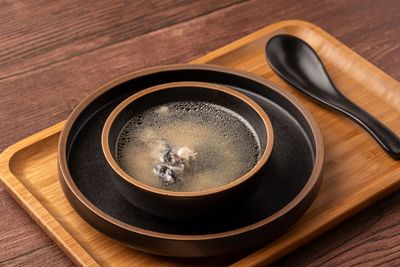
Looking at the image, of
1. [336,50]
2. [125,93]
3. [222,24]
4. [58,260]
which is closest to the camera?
[58,260]

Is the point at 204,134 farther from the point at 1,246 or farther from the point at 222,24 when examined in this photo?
the point at 222,24

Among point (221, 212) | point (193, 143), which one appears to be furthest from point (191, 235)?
point (193, 143)

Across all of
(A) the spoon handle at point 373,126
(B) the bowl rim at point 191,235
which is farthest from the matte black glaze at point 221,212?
(A) the spoon handle at point 373,126

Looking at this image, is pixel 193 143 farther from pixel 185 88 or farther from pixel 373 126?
pixel 373 126

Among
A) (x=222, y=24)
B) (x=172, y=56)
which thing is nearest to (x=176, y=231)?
(x=172, y=56)

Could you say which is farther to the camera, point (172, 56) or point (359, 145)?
point (172, 56)

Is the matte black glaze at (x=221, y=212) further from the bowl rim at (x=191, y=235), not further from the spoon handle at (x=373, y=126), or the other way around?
the spoon handle at (x=373, y=126)
